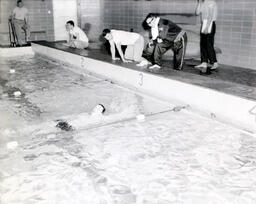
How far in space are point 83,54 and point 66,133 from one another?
13.9 feet

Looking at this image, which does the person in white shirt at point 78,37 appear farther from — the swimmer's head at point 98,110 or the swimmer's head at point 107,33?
the swimmer's head at point 98,110

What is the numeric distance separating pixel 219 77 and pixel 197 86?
4.50ft

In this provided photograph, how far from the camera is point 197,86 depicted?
4543 millimetres

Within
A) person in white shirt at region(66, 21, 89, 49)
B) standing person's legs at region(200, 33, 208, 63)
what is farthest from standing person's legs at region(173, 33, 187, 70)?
person in white shirt at region(66, 21, 89, 49)

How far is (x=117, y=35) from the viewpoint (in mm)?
6184

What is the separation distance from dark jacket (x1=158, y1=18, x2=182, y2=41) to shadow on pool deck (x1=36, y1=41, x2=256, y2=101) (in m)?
0.56

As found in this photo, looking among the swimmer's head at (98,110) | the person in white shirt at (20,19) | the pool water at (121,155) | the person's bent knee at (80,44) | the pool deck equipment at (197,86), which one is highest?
the person in white shirt at (20,19)

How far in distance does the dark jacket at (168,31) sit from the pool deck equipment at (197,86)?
1.92ft

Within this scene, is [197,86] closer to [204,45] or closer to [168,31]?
[168,31]

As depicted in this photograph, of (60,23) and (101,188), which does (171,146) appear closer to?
(101,188)

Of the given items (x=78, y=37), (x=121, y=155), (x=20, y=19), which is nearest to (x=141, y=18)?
(x=78, y=37)

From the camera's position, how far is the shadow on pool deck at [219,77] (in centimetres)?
430

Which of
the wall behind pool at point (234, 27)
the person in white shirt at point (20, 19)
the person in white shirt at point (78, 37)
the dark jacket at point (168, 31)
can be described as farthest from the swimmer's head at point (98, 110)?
the person in white shirt at point (20, 19)

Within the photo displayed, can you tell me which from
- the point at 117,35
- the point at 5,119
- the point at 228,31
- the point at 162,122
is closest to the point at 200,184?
the point at 162,122
